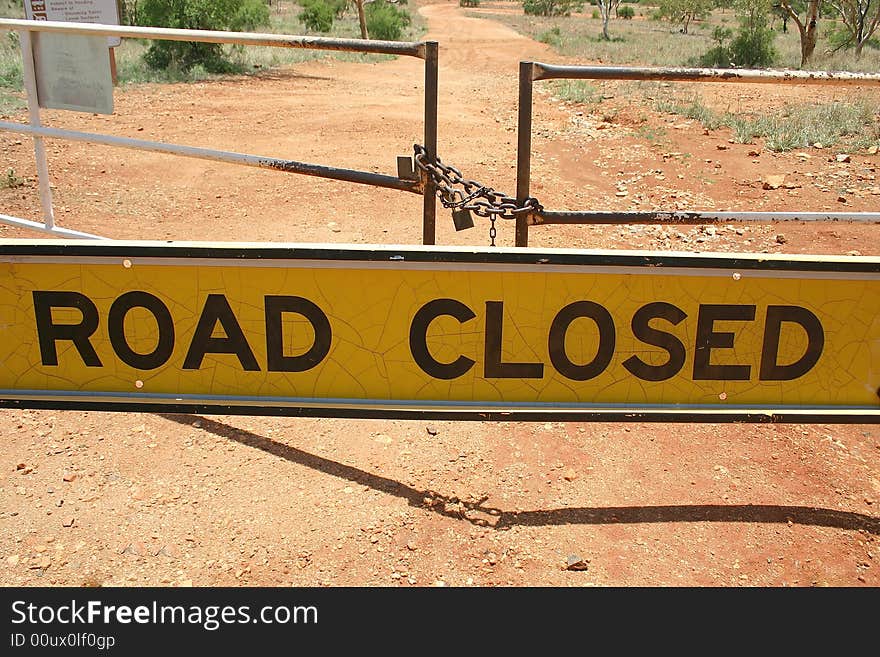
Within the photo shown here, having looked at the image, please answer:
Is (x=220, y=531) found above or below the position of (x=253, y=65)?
below

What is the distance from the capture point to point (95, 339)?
2557 millimetres

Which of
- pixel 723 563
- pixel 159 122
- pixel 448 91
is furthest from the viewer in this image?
pixel 448 91

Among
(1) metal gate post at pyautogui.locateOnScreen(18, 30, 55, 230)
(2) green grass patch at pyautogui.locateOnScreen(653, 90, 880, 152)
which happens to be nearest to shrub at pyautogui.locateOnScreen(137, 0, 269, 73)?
(2) green grass patch at pyautogui.locateOnScreen(653, 90, 880, 152)

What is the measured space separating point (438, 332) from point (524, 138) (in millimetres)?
742

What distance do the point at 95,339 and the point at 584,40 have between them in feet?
117

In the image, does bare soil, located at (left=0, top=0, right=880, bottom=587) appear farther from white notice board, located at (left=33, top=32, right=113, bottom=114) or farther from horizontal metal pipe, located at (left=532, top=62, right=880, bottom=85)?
white notice board, located at (left=33, top=32, right=113, bottom=114)

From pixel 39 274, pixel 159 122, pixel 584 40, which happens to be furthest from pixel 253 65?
pixel 584 40

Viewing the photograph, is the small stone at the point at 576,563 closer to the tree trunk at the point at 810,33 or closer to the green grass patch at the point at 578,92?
the green grass patch at the point at 578,92

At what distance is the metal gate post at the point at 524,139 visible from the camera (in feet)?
8.61

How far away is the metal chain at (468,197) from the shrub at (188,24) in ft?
48.6

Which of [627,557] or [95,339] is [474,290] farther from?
[95,339]

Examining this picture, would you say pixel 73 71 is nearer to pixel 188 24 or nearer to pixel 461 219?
pixel 461 219

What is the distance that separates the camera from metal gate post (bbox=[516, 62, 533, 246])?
103 inches

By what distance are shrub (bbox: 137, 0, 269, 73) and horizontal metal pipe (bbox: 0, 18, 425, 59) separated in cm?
1353
